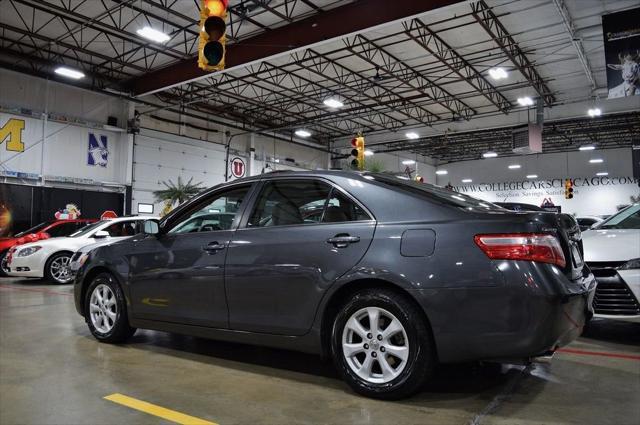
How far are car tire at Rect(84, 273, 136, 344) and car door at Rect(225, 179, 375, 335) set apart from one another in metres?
1.36

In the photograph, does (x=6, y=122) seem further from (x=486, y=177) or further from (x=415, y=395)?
(x=486, y=177)

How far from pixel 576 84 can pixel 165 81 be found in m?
16.6

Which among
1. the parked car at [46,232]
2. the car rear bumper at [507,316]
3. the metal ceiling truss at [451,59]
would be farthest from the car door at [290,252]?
the metal ceiling truss at [451,59]

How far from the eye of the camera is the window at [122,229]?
32.3 ft

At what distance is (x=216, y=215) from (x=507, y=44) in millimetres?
14629

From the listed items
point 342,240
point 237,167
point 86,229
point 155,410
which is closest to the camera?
point 155,410

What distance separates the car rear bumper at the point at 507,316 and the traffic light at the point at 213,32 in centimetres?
361

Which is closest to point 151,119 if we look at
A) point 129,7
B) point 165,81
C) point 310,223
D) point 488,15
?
point 165,81

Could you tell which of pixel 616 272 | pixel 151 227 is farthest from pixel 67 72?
pixel 616 272

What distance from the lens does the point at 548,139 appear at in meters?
30.6

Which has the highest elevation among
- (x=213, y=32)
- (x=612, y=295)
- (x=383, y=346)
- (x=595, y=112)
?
(x=595, y=112)

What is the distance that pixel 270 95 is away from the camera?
21391 mm

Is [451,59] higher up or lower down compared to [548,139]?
lower down

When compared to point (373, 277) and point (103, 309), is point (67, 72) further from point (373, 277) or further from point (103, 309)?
point (373, 277)
